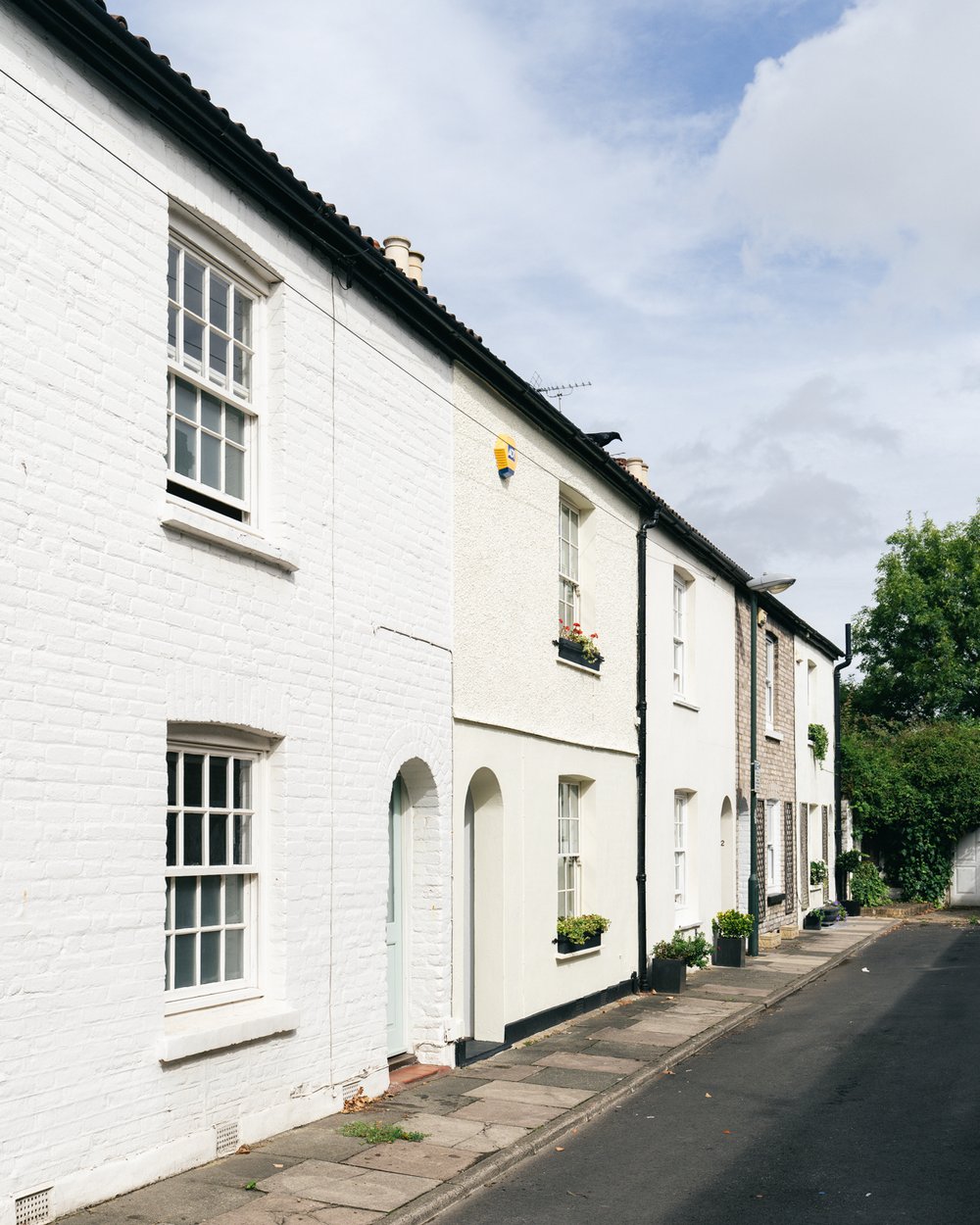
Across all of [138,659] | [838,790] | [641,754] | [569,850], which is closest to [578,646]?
[569,850]

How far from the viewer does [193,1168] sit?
7.50 metres

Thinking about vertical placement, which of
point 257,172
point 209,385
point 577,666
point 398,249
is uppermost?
point 398,249

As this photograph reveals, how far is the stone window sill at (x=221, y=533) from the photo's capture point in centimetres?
762

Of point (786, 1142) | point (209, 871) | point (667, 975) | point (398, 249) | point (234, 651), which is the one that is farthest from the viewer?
point (667, 975)

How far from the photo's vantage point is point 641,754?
16.9m

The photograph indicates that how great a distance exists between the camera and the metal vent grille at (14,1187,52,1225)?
614cm

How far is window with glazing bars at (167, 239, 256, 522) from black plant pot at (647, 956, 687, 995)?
9.91m

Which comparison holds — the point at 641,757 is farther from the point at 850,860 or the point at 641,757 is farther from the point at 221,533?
the point at 850,860

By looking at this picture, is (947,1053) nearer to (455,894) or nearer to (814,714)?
(455,894)

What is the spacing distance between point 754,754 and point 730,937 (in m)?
3.25

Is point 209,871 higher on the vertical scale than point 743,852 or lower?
higher

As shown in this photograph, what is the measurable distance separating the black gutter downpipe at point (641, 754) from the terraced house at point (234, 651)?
9.38 feet

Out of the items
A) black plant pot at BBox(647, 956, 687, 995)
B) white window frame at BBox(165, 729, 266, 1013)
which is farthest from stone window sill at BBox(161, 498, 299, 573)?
black plant pot at BBox(647, 956, 687, 995)

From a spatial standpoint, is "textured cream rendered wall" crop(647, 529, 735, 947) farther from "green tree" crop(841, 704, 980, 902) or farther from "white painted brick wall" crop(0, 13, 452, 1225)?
"green tree" crop(841, 704, 980, 902)
